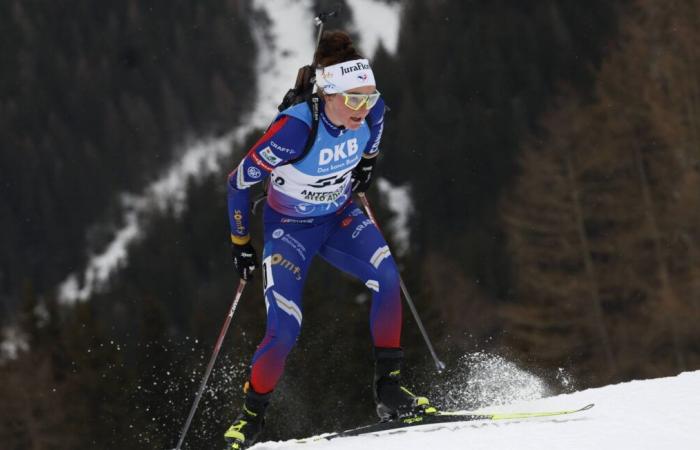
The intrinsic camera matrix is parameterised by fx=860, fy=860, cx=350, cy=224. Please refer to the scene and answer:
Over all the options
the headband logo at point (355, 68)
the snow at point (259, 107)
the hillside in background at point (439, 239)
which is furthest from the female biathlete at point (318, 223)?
the snow at point (259, 107)

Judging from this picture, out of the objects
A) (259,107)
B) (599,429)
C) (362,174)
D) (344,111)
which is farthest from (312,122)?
(259,107)

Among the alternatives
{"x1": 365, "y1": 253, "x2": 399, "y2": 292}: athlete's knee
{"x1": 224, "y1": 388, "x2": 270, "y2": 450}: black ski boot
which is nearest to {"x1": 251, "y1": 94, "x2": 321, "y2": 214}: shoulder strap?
{"x1": 365, "y1": 253, "x2": 399, "y2": 292}: athlete's knee

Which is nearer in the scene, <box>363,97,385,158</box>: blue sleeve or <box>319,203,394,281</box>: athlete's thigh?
<box>319,203,394,281</box>: athlete's thigh

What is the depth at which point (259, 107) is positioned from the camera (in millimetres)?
84688

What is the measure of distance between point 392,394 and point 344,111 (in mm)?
1629

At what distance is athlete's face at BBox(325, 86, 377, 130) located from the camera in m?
4.75

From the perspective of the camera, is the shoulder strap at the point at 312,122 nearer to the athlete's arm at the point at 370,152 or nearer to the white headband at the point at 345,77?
the white headband at the point at 345,77

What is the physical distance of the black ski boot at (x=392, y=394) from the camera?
486cm

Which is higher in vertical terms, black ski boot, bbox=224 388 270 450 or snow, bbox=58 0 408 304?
black ski boot, bbox=224 388 270 450

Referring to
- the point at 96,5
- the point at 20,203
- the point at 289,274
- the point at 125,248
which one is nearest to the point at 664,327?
the point at 289,274

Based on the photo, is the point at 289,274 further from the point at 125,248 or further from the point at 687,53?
the point at 125,248

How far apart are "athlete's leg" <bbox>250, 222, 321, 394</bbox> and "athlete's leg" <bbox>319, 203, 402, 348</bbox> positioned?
0.79 feet

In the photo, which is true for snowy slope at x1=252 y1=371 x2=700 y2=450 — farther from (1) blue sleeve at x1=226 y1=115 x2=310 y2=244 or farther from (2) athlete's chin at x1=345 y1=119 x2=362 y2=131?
(2) athlete's chin at x1=345 y1=119 x2=362 y2=131

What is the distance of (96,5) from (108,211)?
34.4 m
